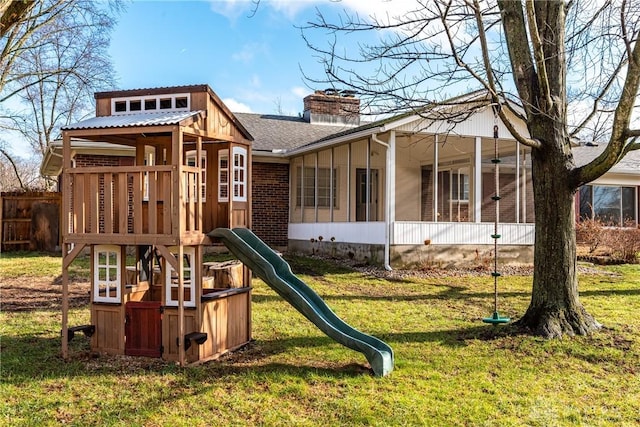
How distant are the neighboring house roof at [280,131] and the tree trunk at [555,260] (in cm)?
1006

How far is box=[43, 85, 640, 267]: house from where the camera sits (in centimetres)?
1299

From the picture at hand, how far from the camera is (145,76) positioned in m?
16.5

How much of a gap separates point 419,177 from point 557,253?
1158 cm

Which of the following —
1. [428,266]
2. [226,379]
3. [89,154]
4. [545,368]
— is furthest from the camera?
[89,154]

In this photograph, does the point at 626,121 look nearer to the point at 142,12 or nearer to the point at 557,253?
the point at 557,253

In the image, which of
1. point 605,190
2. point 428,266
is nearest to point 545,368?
point 428,266

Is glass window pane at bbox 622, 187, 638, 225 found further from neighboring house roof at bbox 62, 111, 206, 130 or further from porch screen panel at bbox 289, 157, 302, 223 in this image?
neighboring house roof at bbox 62, 111, 206, 130

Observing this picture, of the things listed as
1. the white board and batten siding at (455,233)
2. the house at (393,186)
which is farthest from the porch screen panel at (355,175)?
the white board and batten siding at (455,233)

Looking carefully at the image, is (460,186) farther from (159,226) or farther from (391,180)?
(159,226)

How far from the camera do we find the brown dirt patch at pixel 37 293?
29.1 ft

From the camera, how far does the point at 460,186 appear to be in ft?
63.0

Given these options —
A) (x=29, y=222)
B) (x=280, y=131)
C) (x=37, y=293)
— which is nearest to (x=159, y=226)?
(x=37, y=293)

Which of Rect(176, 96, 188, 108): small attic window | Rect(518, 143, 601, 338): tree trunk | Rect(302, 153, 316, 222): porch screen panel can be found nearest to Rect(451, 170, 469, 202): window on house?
Rect(302, 153, 316, 222): porch screen panel

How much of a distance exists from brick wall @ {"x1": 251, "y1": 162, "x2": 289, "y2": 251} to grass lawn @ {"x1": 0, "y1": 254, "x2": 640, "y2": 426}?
8510 mm
